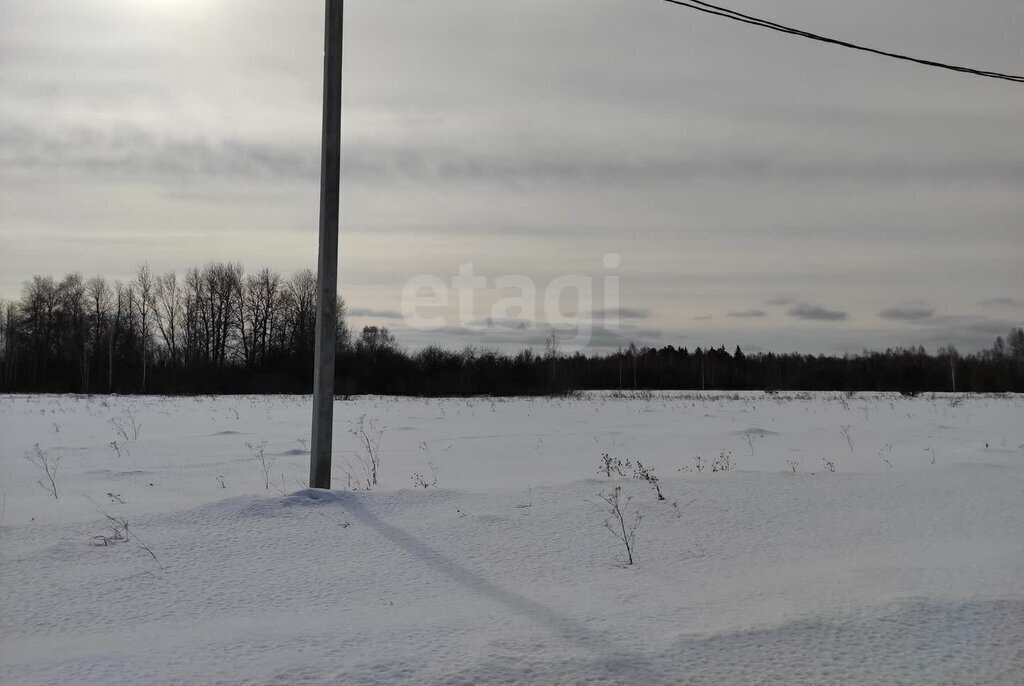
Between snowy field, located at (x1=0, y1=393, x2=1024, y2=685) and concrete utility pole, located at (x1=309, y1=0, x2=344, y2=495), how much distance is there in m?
0.51

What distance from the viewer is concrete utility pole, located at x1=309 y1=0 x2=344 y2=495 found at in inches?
228

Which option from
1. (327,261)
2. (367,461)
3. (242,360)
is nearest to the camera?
(327,261)

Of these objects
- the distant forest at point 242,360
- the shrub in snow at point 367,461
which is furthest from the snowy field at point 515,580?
the distant forest at point 242,360

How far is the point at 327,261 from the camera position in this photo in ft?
19.4

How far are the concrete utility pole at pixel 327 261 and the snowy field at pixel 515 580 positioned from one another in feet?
1.66

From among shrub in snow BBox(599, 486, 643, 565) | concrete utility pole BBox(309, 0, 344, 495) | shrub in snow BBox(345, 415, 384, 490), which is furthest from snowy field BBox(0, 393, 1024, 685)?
concrete utility pole BBox(309, 0, 344, 495)

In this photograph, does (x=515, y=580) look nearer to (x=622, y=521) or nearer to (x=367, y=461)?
(x=622, y=521)

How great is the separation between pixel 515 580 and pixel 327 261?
3.36m

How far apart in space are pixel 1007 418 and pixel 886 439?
9.54 m

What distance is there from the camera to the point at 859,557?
4.14 metres

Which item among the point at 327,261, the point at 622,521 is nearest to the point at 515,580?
the point at 622,521

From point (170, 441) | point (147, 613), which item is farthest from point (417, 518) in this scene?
point (170, 441)

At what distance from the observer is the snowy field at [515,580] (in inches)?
106

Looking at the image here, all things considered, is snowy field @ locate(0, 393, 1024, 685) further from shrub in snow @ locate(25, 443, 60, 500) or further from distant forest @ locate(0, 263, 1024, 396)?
distant forest @ locate(0, 263, 1024, 396)
